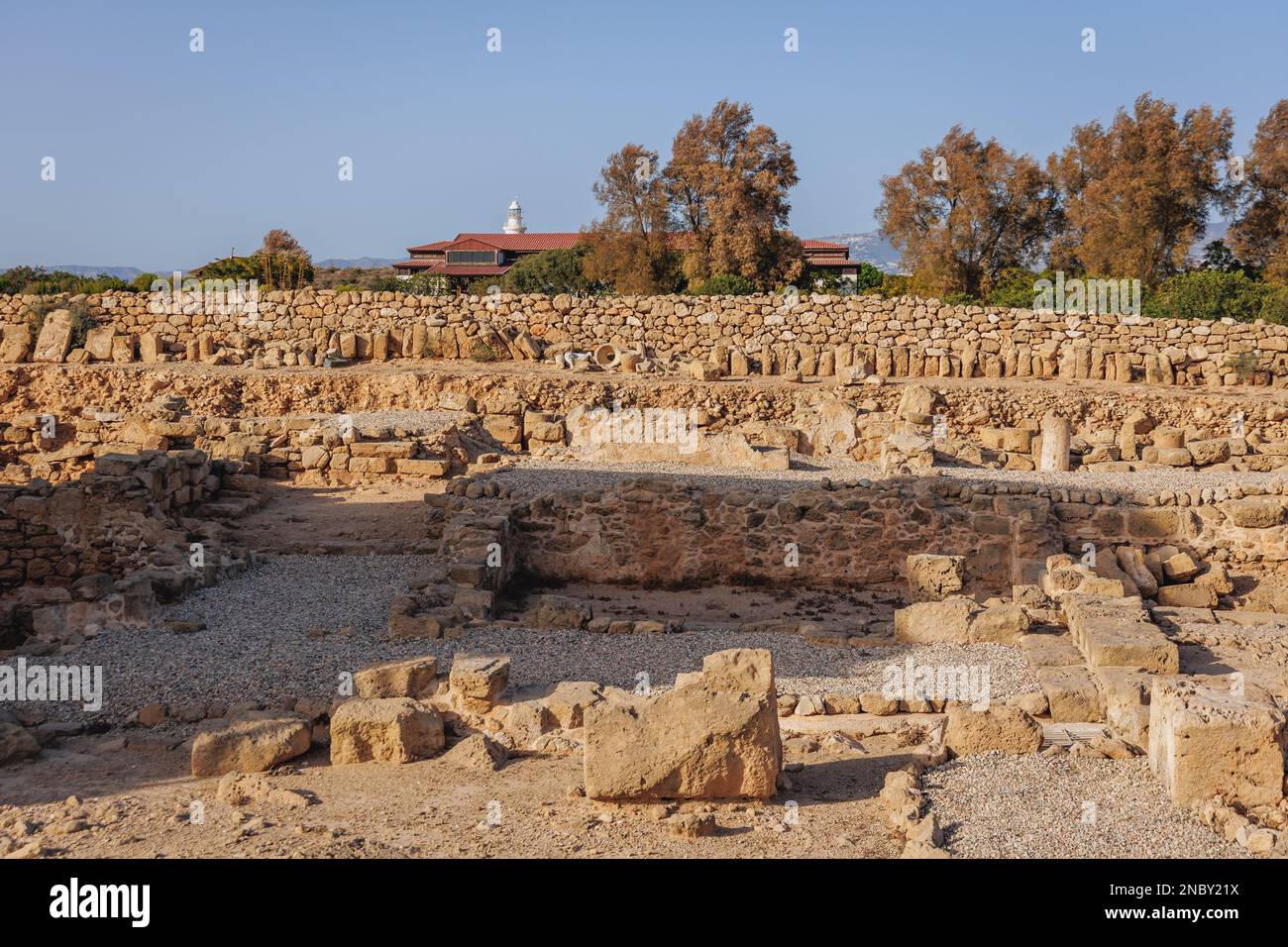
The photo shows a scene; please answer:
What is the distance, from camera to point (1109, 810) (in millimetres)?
6758

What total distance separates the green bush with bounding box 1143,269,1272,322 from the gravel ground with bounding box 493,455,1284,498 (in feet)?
37.2

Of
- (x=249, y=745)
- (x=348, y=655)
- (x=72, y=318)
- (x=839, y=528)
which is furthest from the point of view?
(x=72, y=318)

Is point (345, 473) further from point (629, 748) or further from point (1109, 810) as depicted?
point (1109, 810)

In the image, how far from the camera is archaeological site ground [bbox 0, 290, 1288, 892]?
6934 millimetres

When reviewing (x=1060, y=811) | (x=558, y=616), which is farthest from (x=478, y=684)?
(x=1060, y=811)

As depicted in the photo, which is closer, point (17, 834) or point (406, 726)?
point (17, 834)

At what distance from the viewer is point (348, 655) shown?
400 inches

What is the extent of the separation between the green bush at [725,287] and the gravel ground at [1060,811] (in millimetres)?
22597

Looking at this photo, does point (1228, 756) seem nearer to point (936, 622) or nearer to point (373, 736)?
point (936, 622)

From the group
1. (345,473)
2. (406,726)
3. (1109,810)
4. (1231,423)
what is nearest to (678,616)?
(406,726)

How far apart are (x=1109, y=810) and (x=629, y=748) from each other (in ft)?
8.66

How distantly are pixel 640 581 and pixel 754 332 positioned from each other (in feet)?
43.8

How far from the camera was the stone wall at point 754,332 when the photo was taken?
2548 centimetres

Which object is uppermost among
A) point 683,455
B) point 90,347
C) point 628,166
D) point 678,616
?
point 628,166
